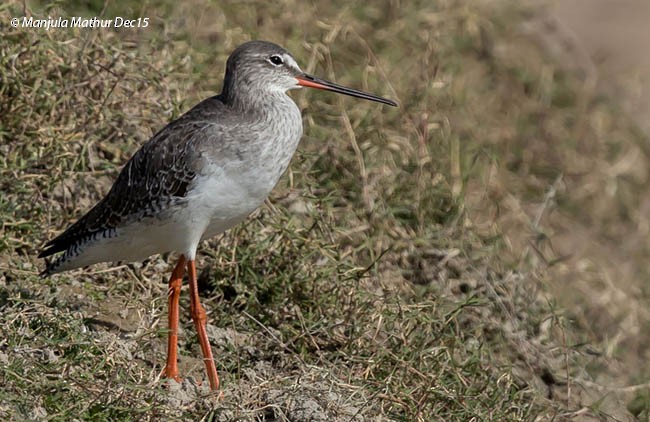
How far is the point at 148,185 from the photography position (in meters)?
5.20

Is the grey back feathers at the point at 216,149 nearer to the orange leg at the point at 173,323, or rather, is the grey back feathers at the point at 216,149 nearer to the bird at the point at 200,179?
the bird at the point at 200,179

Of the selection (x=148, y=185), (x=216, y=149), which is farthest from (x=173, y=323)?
(x=216, y=149)

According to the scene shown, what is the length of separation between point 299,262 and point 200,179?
1.08 m

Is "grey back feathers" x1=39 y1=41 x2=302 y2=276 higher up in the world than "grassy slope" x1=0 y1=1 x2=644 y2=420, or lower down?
higher up

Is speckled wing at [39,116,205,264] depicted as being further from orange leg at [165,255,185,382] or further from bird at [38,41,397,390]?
orange leg at [165,255,185,382]

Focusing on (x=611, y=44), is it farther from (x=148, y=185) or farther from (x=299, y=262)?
(x=148, y=185)

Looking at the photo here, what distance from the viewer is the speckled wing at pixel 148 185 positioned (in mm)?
5051

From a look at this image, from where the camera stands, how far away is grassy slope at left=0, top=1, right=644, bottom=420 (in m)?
4.87

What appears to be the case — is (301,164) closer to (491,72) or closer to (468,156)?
(468,156)

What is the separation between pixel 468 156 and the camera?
7.46m

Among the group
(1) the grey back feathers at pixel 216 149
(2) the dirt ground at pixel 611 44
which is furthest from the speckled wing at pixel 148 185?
(2) the dirt ground at pixel 611 44

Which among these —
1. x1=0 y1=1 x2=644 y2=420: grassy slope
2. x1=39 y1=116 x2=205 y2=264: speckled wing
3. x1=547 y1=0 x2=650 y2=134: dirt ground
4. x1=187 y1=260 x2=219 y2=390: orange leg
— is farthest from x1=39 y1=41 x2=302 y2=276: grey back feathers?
x1=547 y1=0 x2=650 y2=134: dirt ground

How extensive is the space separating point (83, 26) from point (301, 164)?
1.48 m

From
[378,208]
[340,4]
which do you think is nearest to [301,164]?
[378,208]
